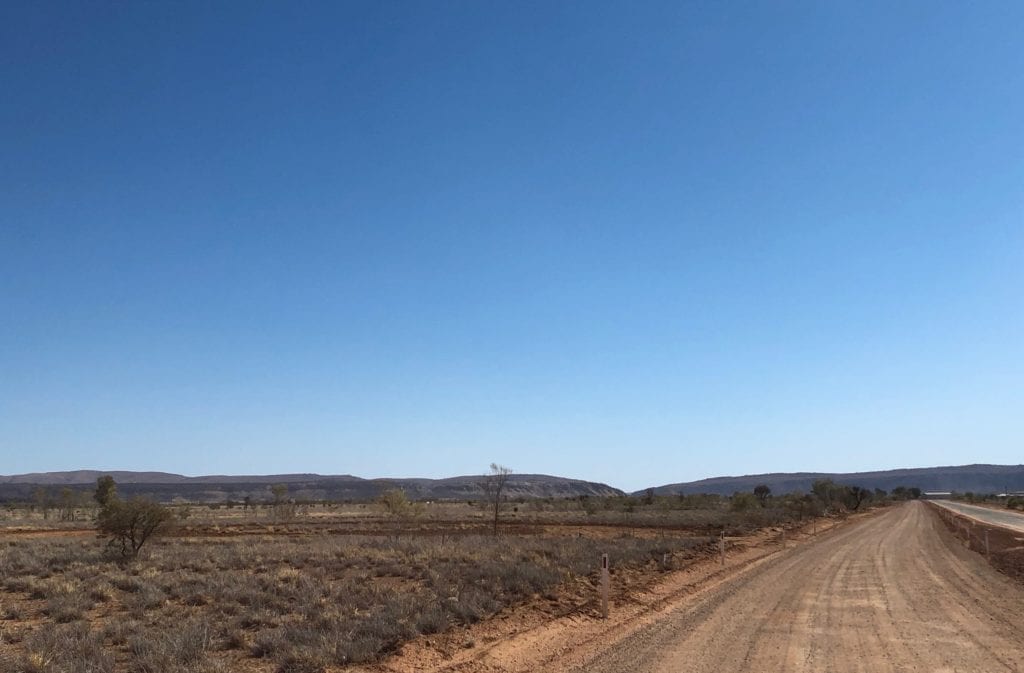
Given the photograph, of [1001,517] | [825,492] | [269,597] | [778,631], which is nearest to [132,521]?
[269,597]

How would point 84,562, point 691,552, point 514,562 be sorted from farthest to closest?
point 691,552
point 84,562
point 514,562

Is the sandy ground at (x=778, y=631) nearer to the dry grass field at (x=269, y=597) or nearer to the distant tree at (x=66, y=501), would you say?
the dry grass field at (x=269, y=597)

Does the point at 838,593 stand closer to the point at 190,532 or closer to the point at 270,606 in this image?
the point at 270,606

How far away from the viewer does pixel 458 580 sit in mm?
17953

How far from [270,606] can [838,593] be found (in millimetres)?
12912

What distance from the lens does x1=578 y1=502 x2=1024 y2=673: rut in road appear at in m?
10.1

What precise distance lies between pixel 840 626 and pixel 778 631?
55.8 inches

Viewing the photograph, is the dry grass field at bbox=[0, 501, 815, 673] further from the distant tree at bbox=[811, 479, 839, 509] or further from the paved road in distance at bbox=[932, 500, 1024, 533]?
the distant tree at bbox=[811, 479, 839, 509]

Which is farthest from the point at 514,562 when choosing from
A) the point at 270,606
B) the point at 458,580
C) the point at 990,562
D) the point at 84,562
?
the point at 990,562

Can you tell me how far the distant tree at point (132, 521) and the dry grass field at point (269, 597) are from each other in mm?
865

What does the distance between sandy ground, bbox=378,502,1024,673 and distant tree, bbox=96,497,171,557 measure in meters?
18.5

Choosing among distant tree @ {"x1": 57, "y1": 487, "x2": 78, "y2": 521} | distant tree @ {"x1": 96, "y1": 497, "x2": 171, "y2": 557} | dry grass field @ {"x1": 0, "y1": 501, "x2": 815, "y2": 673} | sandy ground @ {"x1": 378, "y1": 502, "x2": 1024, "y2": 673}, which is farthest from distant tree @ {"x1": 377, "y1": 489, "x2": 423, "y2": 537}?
sandy ground @ {"x1": 378, "y1": 502, "x2": 1024, "y2": 673}

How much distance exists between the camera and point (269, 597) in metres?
15.5

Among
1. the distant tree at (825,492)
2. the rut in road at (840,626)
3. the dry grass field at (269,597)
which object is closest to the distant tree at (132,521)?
the dry grass field at (269,597)
